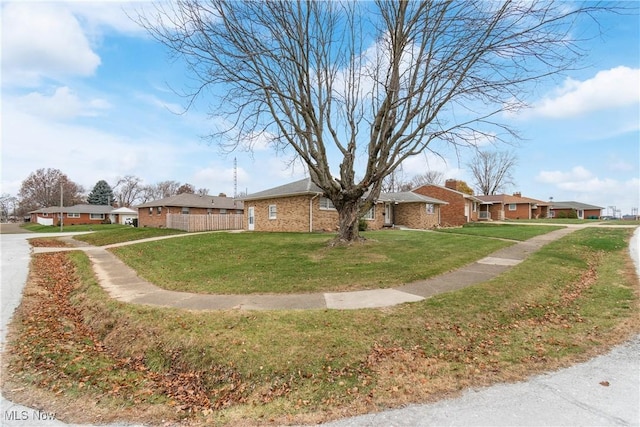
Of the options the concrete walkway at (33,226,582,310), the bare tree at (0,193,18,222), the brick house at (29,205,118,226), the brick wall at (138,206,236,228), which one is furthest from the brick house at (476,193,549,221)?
the bare tree at (0,193,18,222)

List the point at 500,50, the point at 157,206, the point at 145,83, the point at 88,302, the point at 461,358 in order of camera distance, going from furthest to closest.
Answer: the point at 157,206
the point at 145,83
the point at 500,50
the point at 88,302
the point at 461,358

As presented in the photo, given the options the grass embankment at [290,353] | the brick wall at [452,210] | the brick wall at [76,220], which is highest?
the brick wall at [452,210]

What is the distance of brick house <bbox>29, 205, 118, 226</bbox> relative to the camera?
174 ft

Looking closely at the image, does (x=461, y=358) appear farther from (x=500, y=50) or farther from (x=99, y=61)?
(x=99, y=61)

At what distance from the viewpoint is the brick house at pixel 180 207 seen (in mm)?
33938

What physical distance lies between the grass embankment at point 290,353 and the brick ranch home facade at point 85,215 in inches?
2136

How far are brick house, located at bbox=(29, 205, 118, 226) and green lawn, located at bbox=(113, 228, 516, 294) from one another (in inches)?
1923

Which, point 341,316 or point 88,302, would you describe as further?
point 88,302

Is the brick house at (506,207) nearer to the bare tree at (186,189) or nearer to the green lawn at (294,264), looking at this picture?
the green lawn at (294,264)

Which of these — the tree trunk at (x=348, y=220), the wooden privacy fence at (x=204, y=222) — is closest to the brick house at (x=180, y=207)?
the wooden privacy fence at (x=204, y=222)

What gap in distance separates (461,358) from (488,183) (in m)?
63.7

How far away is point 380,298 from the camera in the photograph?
671 centimetres

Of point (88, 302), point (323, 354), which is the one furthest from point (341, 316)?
point (88, 302)

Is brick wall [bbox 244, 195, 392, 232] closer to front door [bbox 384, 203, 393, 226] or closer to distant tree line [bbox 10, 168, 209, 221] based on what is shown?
front door [bbox 384, 203, 393, 226]
